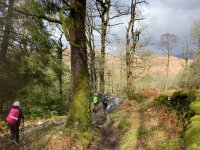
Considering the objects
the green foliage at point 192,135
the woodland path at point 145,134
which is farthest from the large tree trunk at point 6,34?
the green foliage at point 192,135

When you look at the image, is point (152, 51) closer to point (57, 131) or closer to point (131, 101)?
point (131, 101)

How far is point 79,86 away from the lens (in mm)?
13711

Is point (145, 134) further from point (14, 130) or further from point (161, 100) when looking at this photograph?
point (14, 130)

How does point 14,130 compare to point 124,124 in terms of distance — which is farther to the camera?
point 124,124

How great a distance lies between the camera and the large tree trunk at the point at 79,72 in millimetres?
13398

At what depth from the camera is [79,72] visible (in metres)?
13.6

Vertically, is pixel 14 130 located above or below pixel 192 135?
below

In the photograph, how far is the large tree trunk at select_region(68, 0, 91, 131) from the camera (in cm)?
1340

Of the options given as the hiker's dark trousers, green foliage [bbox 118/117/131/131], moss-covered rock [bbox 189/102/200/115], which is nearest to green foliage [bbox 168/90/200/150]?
moss-covered rock [bbox 189/102/200/115]

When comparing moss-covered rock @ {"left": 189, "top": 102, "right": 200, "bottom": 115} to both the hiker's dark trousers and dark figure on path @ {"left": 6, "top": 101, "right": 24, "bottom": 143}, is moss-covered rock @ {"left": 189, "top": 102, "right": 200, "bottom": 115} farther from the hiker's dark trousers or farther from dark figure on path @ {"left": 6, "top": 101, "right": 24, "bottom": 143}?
the hiker's dark trousers

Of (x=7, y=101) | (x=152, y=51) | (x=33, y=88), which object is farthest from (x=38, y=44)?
(x=152, y=51)

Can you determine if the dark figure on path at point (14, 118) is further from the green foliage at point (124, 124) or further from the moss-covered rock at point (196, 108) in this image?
the moss-covered rock at point (196, 108)

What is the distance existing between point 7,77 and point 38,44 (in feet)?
12.2

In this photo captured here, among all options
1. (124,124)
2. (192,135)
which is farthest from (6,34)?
(192,135)
